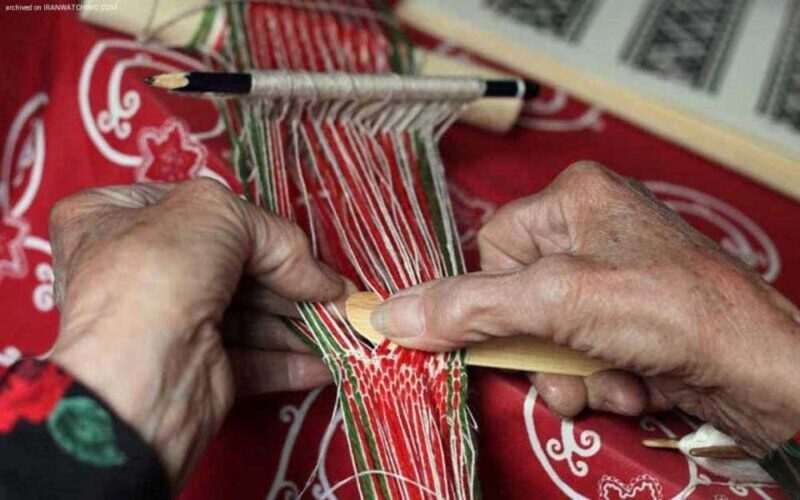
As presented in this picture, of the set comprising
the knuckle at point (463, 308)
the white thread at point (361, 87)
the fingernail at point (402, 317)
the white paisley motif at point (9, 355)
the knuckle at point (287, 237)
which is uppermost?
the white thread at point (361, 87)

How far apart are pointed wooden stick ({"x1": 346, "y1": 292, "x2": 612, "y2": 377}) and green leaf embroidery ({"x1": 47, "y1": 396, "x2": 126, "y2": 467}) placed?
305 millimetres

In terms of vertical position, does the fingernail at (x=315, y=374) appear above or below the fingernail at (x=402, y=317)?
below

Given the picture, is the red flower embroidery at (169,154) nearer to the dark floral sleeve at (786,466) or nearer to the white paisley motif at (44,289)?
the white paisley motif at (44,289)

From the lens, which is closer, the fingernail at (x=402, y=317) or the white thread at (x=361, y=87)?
the fingernail at (x=402, y=317)

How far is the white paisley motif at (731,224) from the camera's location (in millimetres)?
1355

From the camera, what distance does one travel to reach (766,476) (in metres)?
0.98

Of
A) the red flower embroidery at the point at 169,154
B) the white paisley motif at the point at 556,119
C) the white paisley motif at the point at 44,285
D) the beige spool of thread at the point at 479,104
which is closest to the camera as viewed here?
the red flower embroidery at the point at 169,154

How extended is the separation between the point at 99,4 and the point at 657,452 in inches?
35.9

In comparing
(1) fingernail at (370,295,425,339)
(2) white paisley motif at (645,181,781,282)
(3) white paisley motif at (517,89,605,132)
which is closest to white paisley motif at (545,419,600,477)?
(1) fingernail at (370,295,425,339)

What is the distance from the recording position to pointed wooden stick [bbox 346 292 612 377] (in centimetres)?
Answer: 96

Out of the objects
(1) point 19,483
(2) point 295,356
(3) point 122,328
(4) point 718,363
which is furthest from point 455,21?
(1) point 19,483

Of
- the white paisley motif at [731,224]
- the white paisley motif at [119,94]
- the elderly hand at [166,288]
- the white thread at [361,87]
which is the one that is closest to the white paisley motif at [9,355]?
the white paisley motif at [119,94]

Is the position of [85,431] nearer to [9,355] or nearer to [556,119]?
[9,355]

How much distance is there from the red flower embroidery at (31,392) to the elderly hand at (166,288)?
0.01 m
